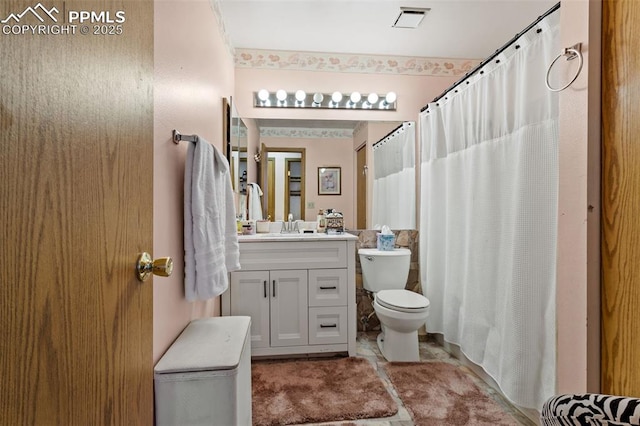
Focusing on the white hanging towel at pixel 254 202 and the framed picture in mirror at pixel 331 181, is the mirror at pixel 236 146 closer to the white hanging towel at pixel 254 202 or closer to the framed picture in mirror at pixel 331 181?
the white hanging towel at pixel 254 202

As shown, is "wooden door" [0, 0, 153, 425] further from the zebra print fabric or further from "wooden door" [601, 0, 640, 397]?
"wooden door" [601, 0, 640, 397]

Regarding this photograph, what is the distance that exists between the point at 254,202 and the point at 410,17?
1.81 metres

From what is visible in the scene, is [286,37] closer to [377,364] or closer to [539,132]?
[539,132]

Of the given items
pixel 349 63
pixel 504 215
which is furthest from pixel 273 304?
pixel 349 63

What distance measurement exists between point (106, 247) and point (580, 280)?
1.41 metres

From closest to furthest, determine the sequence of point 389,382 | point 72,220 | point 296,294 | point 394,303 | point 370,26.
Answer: point 72,220 < point 389,382 < point 394,303 < point 296,294 < point 370,26

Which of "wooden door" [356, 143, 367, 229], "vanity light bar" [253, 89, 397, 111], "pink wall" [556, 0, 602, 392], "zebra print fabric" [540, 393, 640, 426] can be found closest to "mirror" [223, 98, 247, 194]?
"vanity light bar" [253, 89, 397, 111]

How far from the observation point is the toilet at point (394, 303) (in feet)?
6.31

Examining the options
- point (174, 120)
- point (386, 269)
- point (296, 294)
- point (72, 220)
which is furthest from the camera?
point (386, 269)

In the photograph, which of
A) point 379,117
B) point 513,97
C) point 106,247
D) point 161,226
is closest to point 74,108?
point 106,247

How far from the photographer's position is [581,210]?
40.2 inches

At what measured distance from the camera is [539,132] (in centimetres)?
134

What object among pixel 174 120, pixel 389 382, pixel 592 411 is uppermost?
pixel 174 120

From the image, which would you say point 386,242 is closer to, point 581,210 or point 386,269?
point 386,269
